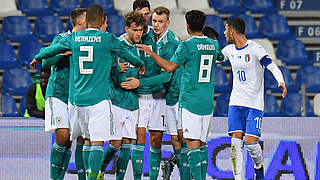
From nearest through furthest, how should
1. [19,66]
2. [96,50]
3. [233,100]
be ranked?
1. [96,50]
2. [233,100]
3. [19,66]

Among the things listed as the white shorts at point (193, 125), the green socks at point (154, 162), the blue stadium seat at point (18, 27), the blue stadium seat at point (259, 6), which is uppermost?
the blue stadium seat at point (259, 6)

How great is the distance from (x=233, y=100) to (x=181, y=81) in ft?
2.44

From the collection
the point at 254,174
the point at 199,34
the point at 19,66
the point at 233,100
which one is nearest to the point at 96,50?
the point at 199,34

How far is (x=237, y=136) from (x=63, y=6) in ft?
23.4

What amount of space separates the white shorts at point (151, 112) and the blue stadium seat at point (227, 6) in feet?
22.8

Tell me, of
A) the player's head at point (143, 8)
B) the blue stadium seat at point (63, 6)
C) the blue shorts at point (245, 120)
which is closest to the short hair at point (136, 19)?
the player's head at point (143, 8)

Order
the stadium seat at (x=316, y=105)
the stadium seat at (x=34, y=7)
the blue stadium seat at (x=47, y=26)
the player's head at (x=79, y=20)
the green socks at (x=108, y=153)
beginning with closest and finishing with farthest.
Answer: the player's head at (x=79, y=20) → the green socks at (x=108, y=153) → the stadium seat at (x=316, y=105) → the blue stadium seat at (x=47, y=26) → the stadium seat at (x=34, y=7)

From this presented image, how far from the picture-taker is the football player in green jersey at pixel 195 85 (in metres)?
5.90

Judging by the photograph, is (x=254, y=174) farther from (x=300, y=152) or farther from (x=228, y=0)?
(x=228, y=0)

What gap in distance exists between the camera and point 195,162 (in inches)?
234

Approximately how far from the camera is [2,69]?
12.1m

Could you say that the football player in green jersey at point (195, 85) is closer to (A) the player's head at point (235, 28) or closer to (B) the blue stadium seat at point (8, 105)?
(A) the player's head at point (235, 28)

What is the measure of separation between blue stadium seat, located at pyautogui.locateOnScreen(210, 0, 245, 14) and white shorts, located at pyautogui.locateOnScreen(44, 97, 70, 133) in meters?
7.56

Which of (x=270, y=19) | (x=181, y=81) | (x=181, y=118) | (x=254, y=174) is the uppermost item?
(x=270, y=19)
